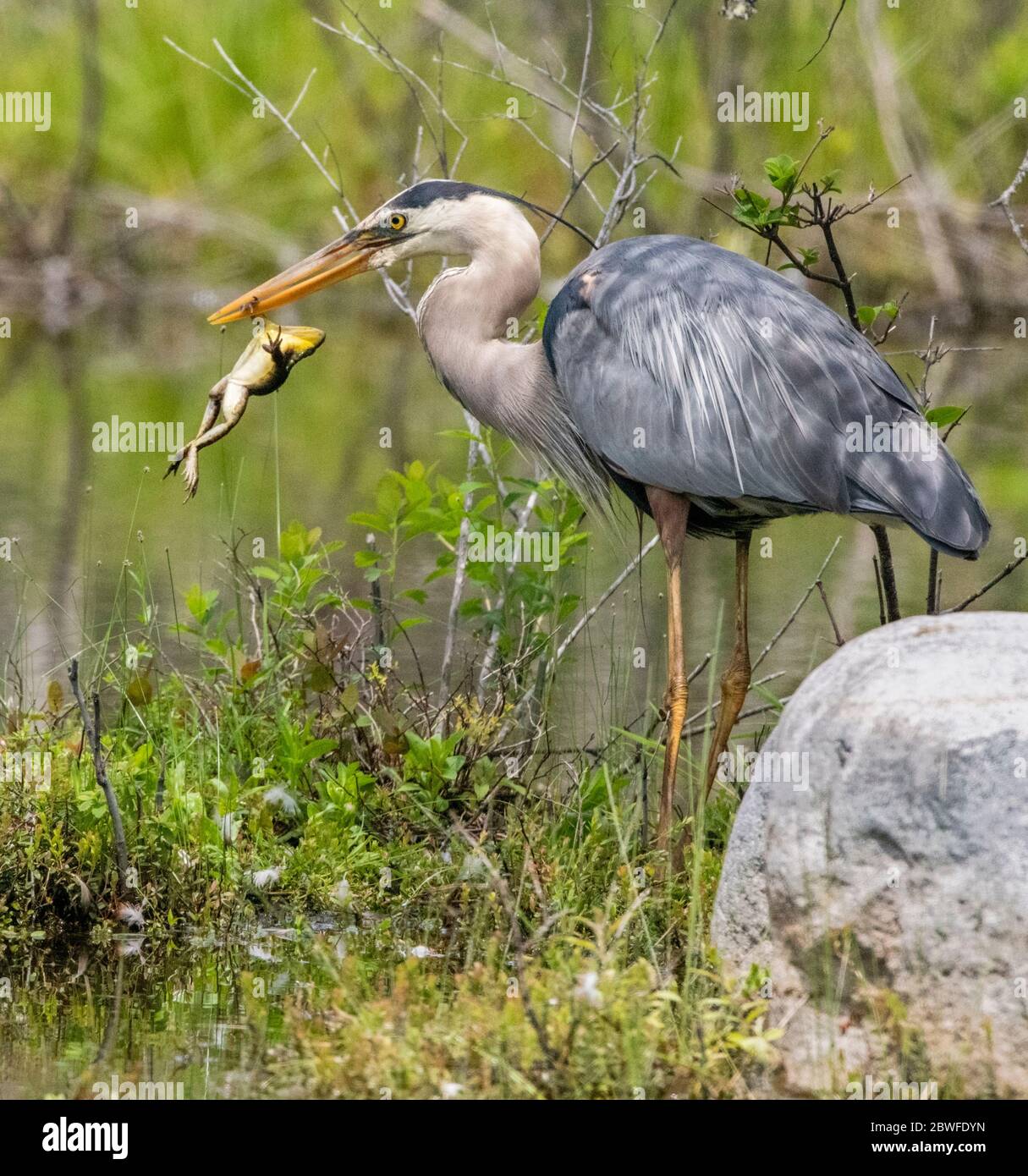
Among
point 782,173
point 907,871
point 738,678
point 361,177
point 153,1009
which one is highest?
point 361,177

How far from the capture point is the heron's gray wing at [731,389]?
15.9 feet

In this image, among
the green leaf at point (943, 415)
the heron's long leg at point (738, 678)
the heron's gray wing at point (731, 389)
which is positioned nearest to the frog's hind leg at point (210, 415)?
the heron's gray wing at point (731, 389)

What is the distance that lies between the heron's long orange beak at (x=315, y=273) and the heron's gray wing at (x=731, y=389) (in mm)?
703

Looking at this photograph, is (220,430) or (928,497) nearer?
(928,497)

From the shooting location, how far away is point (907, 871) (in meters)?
3.50

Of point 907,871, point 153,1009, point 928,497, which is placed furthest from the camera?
point 928,497

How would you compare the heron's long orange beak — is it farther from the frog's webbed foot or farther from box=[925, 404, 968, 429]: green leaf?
box=[925, 404, 968, 429]: green leaf

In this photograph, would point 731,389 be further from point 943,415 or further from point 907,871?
point 907,871

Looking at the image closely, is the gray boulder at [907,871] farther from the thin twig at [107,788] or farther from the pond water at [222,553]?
the thin twig at [107,788]

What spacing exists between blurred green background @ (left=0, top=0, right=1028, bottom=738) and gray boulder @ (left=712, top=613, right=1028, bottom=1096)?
6.95 metres

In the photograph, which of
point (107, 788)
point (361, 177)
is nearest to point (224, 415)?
point (107, 788)

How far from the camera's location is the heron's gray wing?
4.84 metres

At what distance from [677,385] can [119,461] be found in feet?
23.1

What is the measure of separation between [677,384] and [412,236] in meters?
1.04
